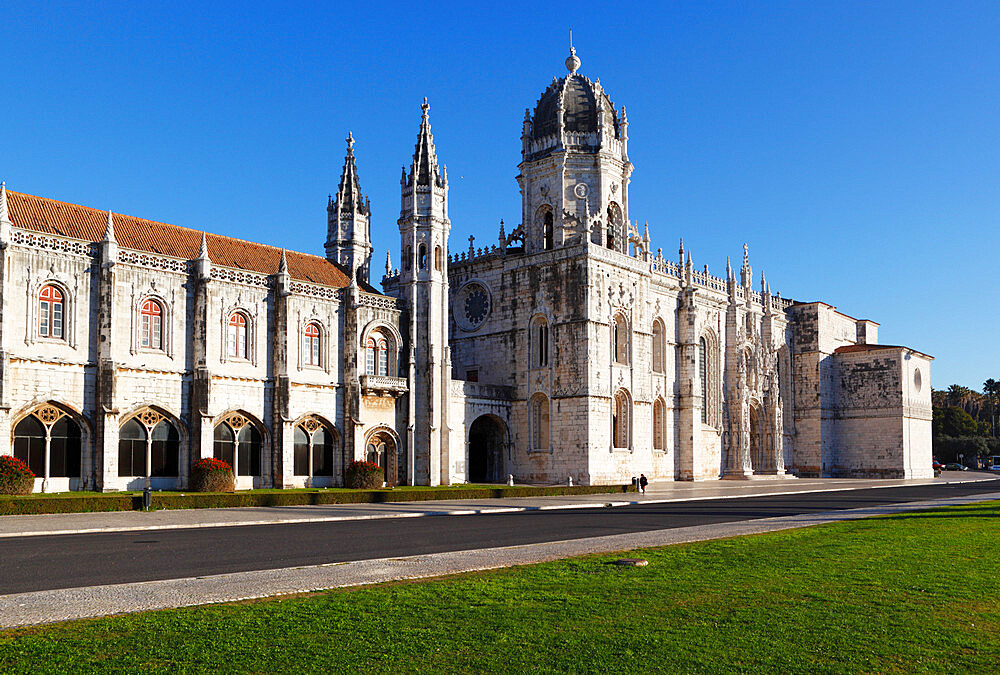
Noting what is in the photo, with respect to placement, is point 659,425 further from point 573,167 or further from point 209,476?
point 209,476

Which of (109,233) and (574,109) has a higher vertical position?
(574,109)

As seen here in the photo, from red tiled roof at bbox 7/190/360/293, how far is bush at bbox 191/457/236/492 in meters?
9.73

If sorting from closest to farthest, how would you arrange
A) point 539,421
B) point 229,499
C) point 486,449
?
point 229,499, point 539,421, point 486,449

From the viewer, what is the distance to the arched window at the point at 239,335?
42.4 m

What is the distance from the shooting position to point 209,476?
38500mm

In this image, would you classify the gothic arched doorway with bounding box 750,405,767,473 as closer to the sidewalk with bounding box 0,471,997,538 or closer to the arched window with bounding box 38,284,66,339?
the sidewalk with bounding box 0,471,997,538

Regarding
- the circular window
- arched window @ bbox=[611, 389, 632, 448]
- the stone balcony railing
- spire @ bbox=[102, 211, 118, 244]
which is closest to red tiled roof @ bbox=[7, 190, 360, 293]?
spire @ bbox=[102, 211, 118, 244]

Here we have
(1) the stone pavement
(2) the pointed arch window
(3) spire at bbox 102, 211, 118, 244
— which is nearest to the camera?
(1) the stone pavement

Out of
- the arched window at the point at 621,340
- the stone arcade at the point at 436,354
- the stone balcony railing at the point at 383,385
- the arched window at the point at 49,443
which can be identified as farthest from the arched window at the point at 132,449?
the arched window at the point at 621,340

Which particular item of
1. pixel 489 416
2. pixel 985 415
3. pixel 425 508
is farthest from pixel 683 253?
pixel 985 415

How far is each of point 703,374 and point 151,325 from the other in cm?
4147

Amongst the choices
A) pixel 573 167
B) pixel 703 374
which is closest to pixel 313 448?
pixel 573 167

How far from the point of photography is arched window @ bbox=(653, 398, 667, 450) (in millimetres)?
61969

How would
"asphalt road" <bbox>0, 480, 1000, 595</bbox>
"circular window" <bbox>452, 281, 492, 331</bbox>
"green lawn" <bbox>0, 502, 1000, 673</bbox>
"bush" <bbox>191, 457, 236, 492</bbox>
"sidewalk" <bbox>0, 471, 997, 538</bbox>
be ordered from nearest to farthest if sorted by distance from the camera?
1. "green lawn" <bbox>0, 502, 1000, 673</bbox>
2. "asphalt road" <bbox>0, 480, 1000, 595</bbox>
3. "sidewalk" <bbox>0, 471, 997, 538</bbox>
4. "bush" <bbox>191, 457, 236, 492</bbox>
5. "circular window" <bbox>452, 281, 492, 331</bbox>
